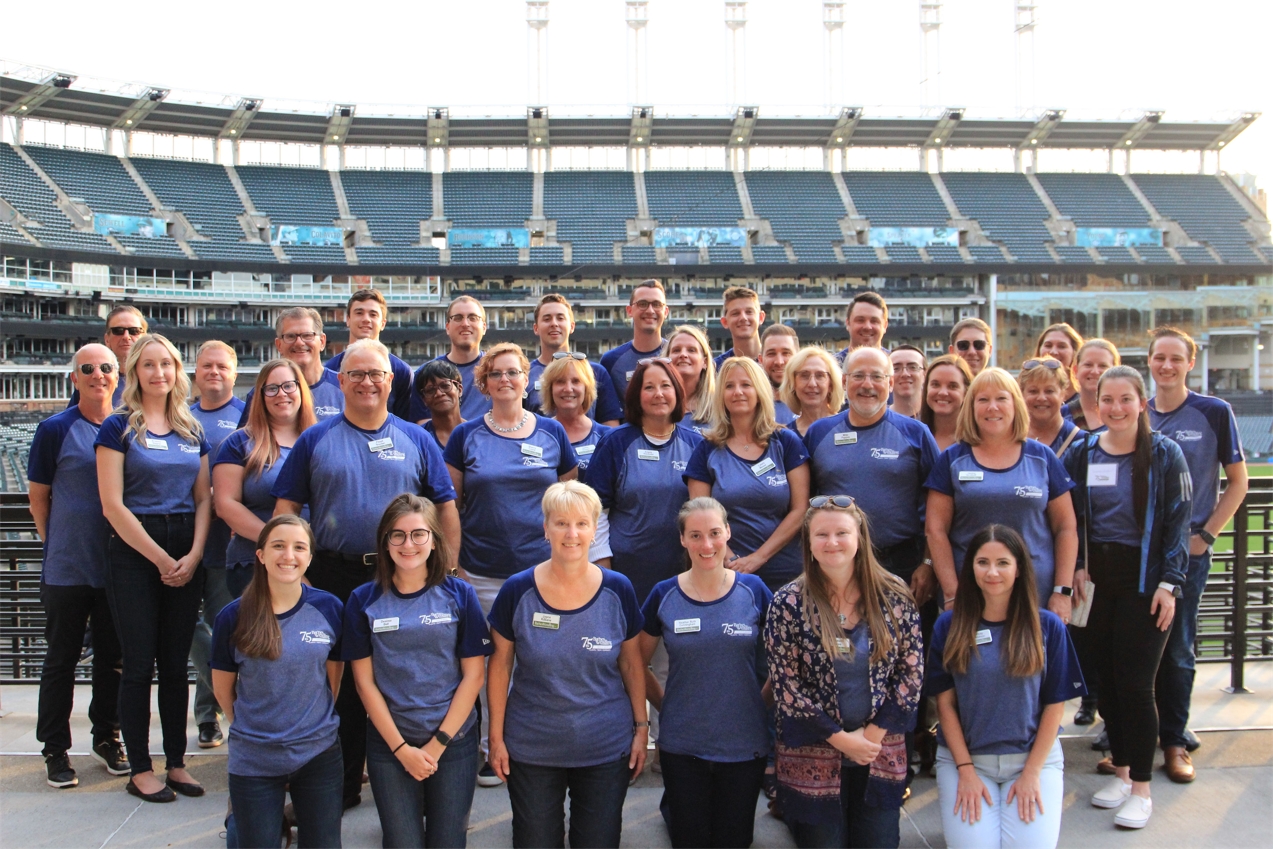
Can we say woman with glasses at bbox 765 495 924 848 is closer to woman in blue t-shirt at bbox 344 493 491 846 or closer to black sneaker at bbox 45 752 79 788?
woman in blue t-shirt at bbox 344 493 491 846

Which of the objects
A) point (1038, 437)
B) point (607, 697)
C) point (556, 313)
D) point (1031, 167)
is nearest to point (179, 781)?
point (607, 697)

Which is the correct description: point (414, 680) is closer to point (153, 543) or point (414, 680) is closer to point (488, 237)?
point (153, 543)

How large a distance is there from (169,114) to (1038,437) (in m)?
48.9

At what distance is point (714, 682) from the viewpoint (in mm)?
3672

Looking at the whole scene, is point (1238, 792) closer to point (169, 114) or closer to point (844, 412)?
point (844, 412)

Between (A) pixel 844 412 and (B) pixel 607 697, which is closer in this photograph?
(B) pixel 607 697

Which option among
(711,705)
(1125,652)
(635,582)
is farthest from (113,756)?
(1125,652)

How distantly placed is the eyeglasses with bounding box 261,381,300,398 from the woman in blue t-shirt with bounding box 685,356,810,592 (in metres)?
2.02

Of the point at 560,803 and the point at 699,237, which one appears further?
the point at 699,237

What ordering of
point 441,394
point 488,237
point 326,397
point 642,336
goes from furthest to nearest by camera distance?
point 488,237
point 642,336
point 326,397
point 441,394

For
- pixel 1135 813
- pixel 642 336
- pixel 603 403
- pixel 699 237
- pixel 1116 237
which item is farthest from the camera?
pixel 1116 237

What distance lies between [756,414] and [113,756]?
3.73 metres

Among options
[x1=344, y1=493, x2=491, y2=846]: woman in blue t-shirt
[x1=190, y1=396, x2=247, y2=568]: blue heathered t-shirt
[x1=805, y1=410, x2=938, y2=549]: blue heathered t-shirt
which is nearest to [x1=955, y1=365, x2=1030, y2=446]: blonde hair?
[x1=805, y1=410, x2=938, y2=549]: blue heathered t-shirt

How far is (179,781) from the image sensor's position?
4.27 metres
